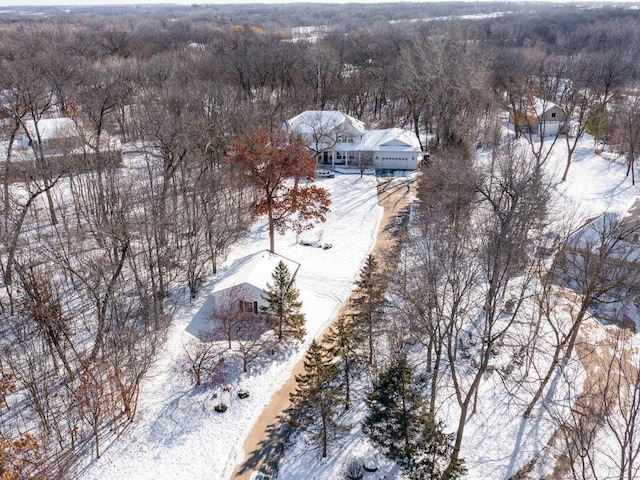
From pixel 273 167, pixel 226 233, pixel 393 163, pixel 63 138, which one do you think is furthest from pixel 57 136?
pixel 393 163

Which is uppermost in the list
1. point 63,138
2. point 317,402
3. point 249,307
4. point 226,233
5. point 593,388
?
point 63,138

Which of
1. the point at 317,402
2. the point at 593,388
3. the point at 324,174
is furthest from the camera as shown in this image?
the point at 324,174

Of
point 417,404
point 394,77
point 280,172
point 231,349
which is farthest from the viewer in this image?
point 394,77

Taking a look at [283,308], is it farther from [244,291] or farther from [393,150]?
[393,150]

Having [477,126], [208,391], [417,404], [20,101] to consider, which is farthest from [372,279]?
[477,126]

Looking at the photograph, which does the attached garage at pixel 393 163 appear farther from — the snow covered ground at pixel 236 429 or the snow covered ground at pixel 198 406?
the snow covered ground at pixel 236 429

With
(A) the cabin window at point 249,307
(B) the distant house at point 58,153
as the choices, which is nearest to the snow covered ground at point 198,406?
(A) the cabin window at point 249,307

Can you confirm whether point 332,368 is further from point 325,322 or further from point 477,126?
point 477,126
